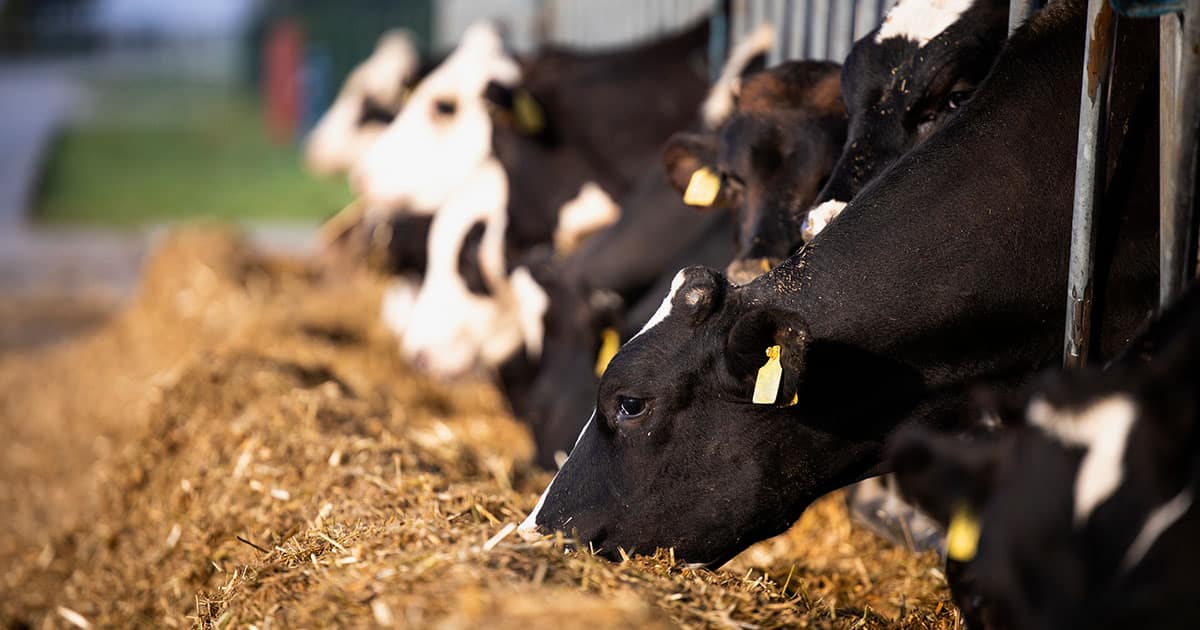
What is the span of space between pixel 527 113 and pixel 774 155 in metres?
2.65

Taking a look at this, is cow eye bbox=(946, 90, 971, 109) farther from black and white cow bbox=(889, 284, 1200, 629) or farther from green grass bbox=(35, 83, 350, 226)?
green grass bbox=(35, 83, 350, 226)

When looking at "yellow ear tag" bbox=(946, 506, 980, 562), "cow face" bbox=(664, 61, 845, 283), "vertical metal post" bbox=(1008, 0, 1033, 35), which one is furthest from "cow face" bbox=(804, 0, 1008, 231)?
"yellow ear tag" bbox=(946, 506, 980, 562)

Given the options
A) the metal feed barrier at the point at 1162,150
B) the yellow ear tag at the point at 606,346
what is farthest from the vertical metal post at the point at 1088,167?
the yellow ear tag at the point at 606,346

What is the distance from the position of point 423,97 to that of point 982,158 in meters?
5.10

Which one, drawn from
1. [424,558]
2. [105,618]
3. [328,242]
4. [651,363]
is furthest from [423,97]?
[424,558]

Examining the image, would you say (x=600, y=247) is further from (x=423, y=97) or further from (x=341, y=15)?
(x=341, y=15)

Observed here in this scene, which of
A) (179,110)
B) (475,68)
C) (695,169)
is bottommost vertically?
(179,110)

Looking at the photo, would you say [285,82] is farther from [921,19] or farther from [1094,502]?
[1094,502]

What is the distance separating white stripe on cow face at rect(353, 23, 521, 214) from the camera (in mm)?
7223

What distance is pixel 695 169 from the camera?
454 cm

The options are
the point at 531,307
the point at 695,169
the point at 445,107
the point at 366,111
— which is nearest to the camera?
the point at 695,169

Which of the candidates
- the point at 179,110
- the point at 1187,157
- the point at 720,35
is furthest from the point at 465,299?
the point at 179,110

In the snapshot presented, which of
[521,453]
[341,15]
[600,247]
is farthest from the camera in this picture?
[341,15]

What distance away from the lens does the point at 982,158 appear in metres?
3.10
